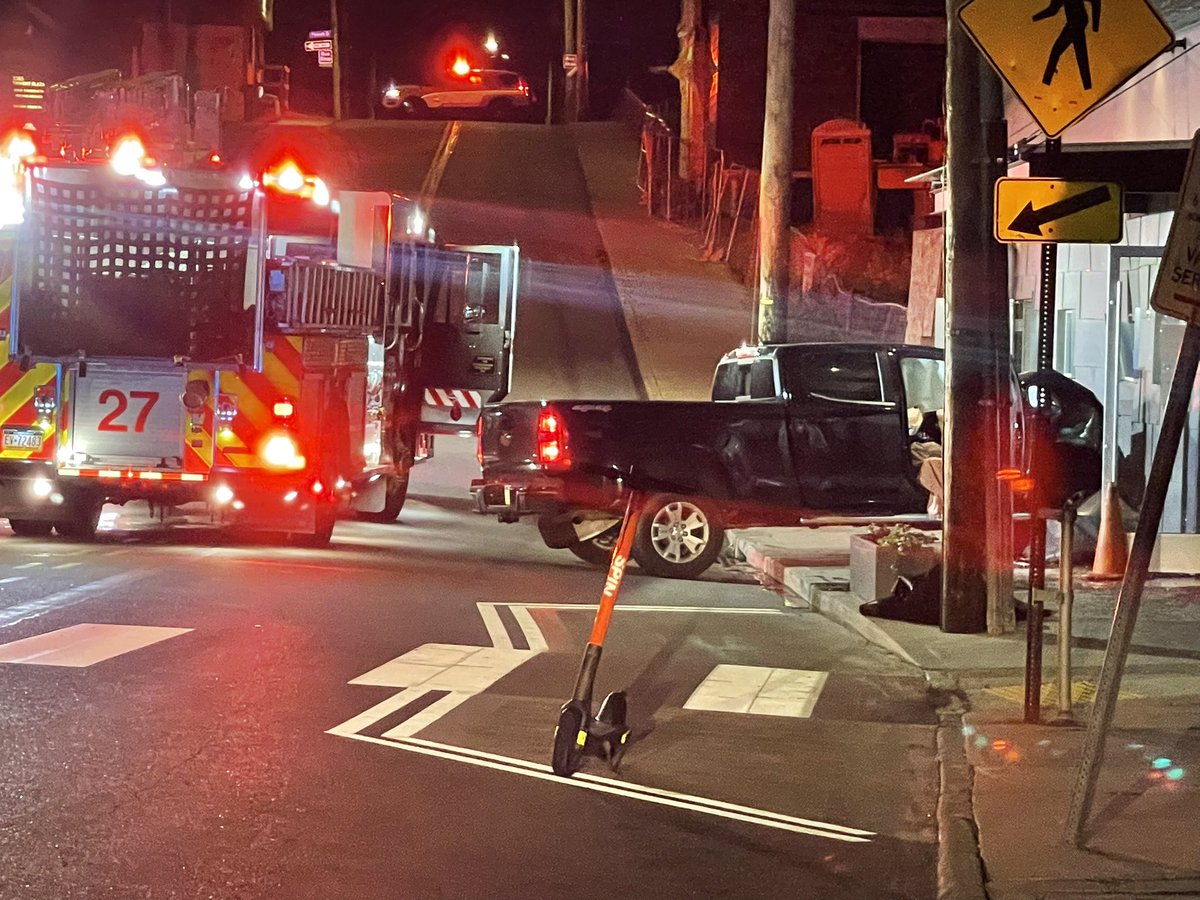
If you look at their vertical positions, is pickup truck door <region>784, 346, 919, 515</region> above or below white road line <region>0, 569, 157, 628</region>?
above

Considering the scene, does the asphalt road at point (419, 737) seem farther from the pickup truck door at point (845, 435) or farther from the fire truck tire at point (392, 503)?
the fire truck tire at point (392, 503)

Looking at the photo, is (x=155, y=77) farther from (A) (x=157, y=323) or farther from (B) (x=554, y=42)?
(B) (x=554, y=42)

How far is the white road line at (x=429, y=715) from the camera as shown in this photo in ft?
25.5

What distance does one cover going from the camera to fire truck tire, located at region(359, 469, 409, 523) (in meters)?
17.2

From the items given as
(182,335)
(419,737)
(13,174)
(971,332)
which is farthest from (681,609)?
(13,174)

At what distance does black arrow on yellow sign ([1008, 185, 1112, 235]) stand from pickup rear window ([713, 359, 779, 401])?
604 centimetres

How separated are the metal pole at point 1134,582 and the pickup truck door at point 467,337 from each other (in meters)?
11.1

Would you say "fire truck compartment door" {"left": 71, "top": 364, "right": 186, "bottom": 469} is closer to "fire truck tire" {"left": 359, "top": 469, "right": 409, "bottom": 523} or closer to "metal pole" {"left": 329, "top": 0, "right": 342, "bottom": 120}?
"fire truck tire" {"left": 359, "top": 469, "right": 409, "bottom": 523}

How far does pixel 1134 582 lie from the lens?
588 cm

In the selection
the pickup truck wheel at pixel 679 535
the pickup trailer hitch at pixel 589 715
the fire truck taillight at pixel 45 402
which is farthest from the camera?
the fire truck taillight at pixel 45 402

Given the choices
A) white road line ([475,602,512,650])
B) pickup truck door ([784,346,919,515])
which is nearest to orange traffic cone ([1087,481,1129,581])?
pickup truck door ([784,346,919,515])

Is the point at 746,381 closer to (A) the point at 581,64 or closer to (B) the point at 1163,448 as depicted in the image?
(B) the point at 1163,448

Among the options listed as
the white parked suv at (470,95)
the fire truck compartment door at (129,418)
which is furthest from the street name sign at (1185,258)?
the white parked suv at (470,95)

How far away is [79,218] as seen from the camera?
45.2 ft
